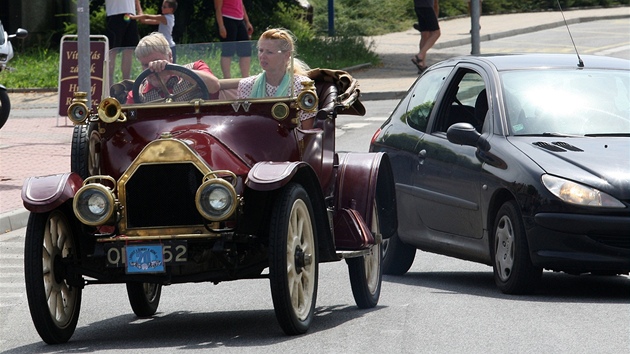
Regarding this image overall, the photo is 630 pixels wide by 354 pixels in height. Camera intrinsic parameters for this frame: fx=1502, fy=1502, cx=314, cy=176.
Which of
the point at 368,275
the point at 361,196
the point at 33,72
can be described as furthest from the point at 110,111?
the point at 33,72

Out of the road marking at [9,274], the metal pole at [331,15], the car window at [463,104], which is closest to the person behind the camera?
the car window at [463,104]

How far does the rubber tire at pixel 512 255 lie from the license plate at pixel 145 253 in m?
2.51

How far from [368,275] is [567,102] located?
1.93 m

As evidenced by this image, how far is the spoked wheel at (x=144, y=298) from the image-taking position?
847 cm

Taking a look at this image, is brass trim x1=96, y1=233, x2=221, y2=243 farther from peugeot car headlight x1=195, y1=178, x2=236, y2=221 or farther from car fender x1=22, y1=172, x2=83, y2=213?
car fender x1=22, y1=172, x2=83, y2=213

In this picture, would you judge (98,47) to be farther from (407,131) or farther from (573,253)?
(573,253)

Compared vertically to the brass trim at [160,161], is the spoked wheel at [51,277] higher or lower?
lower

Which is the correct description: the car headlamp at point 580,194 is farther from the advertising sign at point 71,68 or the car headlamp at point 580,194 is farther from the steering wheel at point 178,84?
the advertising sign at point 71,68

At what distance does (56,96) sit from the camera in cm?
2462

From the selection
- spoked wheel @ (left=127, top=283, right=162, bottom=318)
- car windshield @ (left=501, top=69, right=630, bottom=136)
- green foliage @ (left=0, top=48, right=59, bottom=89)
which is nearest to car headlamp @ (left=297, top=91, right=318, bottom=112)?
spoked wheel @ (left=127, top=283, right=162, bottom=318)

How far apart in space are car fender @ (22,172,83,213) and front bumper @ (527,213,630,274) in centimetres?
283

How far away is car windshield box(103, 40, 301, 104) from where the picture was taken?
826cm

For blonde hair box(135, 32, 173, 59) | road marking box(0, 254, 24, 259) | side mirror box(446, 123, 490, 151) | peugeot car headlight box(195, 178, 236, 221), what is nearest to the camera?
peugeot car headlight box(195, 178, 236, 221)

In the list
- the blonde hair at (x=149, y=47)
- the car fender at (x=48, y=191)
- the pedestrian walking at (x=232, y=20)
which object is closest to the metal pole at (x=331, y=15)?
the pedestrian walking at (x=232, y=20)
